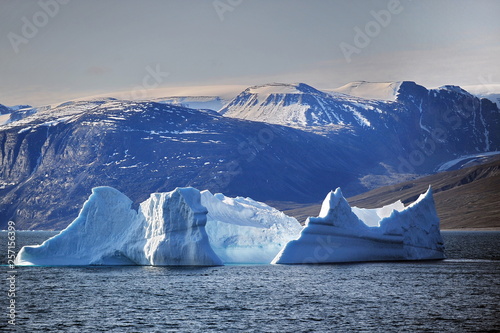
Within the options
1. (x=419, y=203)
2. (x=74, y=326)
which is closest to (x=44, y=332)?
(x=74, y=326)

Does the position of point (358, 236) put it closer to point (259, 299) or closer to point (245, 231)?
point (245, 231)

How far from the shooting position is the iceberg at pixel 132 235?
79688mm

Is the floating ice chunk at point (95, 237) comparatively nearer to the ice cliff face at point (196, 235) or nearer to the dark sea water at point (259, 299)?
the ice cliff face at point (196, 235)

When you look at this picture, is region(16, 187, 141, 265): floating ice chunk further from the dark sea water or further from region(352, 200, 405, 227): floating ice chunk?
region(352, 200, 405, 227): floating ice chunk

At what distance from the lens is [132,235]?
81.6 metres

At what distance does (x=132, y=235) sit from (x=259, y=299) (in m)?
24.4

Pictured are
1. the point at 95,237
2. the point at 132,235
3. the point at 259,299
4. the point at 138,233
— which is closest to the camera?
the point at 259,299

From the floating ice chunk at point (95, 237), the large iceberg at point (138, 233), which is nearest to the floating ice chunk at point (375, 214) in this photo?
the large iceberg at point (138, 233)

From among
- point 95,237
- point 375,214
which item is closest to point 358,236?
point 375,214

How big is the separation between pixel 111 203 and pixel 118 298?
885 inches

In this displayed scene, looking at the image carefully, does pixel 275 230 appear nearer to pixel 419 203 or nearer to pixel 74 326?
pixel 419 203

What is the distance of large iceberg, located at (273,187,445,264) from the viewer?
8169cm

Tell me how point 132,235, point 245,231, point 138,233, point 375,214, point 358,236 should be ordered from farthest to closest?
point 375,214 < point 245,231 < point 358,236 < point 132,235 < point 138,233

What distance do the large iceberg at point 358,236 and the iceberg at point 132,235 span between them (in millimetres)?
10127
